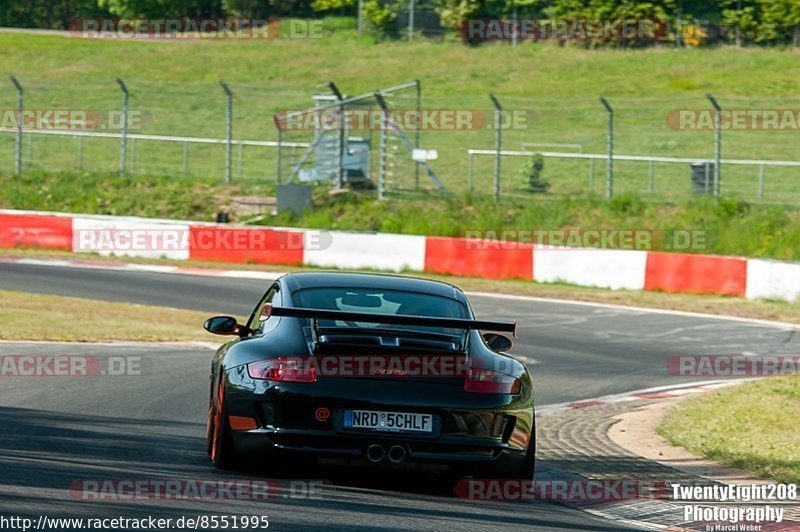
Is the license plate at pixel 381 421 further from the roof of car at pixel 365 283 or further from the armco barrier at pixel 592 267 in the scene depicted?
the armco barrier at pixel 592 267

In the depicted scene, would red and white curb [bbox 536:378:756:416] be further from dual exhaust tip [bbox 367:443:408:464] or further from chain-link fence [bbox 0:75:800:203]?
chain-link fence [bbox 0:75:800:203]

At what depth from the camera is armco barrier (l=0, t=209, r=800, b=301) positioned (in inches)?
945

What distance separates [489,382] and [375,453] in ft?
2.57

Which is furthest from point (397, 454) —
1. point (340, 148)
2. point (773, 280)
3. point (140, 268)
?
point (340, 148)

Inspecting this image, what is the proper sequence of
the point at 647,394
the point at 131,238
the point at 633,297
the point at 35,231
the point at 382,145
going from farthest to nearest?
the point at 382,145
the point at 35,231
the point at 131,238
the point at 633,297
the point at 647,394

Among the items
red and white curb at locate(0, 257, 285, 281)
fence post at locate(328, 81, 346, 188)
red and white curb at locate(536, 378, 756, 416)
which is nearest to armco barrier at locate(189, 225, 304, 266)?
red and white curb at locate(0, 257, 285, 281)

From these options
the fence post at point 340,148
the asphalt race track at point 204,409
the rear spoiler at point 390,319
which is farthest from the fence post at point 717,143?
the rear spoiler at point 390,319

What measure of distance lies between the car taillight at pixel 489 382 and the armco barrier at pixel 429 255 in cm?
1604

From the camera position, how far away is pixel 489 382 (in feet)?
26.3

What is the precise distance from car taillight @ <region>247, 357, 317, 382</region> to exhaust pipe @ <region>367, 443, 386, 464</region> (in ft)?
1.63

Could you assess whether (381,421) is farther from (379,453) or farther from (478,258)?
(478,258)

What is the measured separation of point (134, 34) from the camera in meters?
71.2

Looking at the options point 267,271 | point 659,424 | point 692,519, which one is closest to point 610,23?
point 267,271

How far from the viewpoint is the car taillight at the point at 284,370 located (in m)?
7.83
